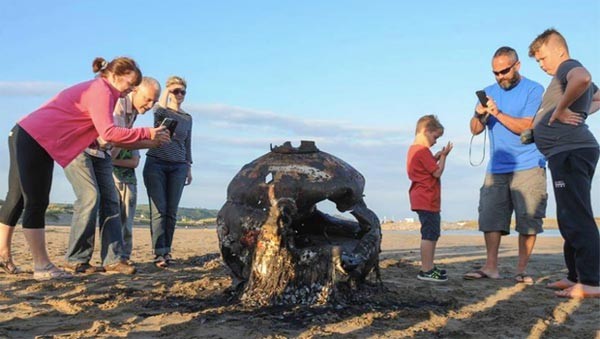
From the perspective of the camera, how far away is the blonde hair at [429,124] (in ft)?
21.3

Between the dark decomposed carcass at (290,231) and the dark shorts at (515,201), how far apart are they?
2097mm

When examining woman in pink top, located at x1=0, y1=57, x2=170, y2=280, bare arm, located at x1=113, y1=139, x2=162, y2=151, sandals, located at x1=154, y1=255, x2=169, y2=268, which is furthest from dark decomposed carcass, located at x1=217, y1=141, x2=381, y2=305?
sandals, located at x1=154, y1=255, x2=169, y2=268

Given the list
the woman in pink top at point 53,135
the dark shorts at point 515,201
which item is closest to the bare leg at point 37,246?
the woman in pink top at point 53,135

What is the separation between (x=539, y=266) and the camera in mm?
7879

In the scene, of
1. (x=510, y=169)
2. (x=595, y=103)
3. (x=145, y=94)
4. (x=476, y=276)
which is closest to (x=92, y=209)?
(x=145, y=94)

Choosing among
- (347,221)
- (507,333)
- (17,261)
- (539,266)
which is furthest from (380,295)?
(17,261)

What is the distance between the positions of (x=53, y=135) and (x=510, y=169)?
4694mm

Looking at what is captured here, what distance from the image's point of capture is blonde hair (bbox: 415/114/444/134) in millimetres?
6496

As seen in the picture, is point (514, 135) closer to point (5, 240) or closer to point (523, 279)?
point (523, 279)

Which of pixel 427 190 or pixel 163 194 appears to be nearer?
pixel 427 190

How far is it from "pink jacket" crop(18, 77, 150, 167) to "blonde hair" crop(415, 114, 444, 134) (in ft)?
10.5

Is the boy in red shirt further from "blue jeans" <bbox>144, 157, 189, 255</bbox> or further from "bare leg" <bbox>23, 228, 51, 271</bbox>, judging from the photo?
"bare leg" <bbox>23, 228, 51, 271</bbox>

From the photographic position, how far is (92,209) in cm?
620

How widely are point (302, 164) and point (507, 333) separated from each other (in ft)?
6.30
